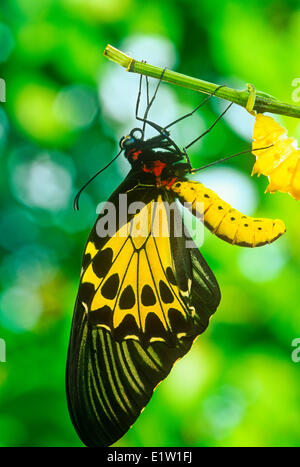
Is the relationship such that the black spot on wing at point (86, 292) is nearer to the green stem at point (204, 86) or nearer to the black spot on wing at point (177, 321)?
the black spot on wing at point (177, 321)

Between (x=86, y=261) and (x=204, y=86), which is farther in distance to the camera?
(x=86, y=261)

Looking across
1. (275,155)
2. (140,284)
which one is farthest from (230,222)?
(140,284)

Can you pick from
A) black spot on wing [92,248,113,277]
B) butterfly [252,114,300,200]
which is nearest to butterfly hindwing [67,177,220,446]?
black spot on wing [92,248,113,277]

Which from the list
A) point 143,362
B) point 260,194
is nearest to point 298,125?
point 260,194

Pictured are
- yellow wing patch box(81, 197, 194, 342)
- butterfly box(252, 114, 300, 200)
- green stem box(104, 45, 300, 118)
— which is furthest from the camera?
yellow wing patch box(81, 197, 194, 342)

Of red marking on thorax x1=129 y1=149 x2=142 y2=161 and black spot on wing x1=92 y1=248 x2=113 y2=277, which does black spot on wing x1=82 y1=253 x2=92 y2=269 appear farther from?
red marking on thorax x1=129 y1=149 x2=142 y2=161

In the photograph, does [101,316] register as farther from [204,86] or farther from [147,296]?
[204,86]

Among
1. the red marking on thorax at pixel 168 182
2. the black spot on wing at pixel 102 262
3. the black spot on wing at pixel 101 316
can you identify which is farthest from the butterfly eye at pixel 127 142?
the black spot on wing at pixel 101 316
